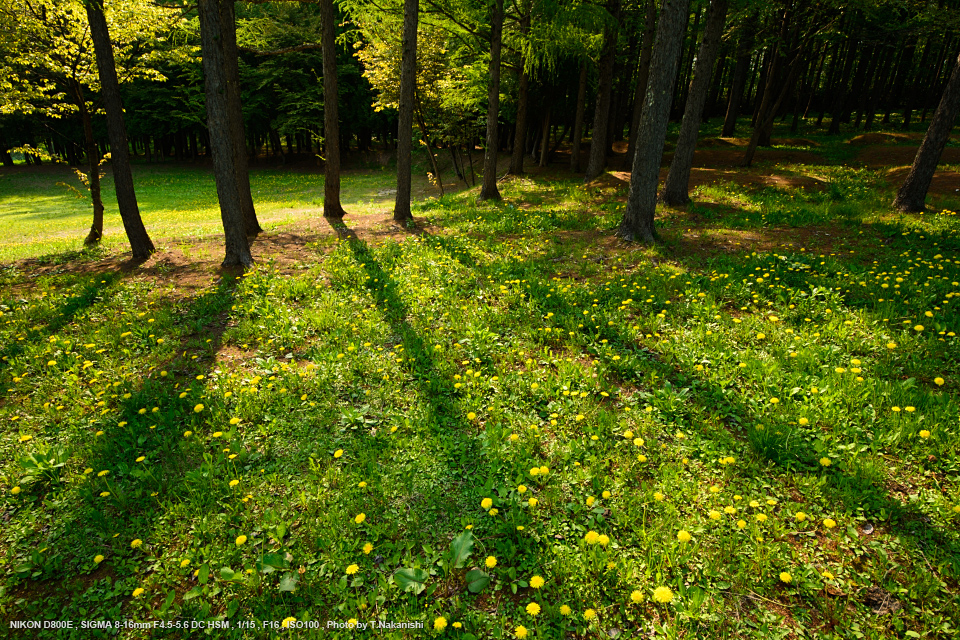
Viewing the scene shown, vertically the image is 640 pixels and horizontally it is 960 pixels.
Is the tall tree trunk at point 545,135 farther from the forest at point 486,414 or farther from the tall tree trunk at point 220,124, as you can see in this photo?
the tall tree trunk at point 220,124

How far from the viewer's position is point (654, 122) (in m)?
8.30

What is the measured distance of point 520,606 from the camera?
102 inches

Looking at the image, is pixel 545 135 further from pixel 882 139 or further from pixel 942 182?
pixel 882 139

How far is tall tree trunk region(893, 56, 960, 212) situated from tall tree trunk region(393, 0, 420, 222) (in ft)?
35.3

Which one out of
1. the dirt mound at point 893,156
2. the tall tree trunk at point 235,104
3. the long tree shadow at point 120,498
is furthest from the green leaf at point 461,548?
the dirt mound at point 893,156

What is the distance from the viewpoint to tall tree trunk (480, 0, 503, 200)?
42.8 ft

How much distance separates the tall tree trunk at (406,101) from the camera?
10625 mm

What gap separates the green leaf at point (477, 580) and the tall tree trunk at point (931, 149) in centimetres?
1174

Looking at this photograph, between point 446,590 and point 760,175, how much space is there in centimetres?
1700

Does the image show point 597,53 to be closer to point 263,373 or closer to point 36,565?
point 263,373

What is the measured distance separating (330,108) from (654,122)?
27.2 feet

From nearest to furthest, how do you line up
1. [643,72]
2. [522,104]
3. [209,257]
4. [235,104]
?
[209,257]
[235,104]
[643,72]
[522,104]

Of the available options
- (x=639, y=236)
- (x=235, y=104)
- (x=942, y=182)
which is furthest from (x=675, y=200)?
(x=235, y=104)

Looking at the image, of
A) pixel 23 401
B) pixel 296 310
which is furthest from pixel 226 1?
pixel 23 401
